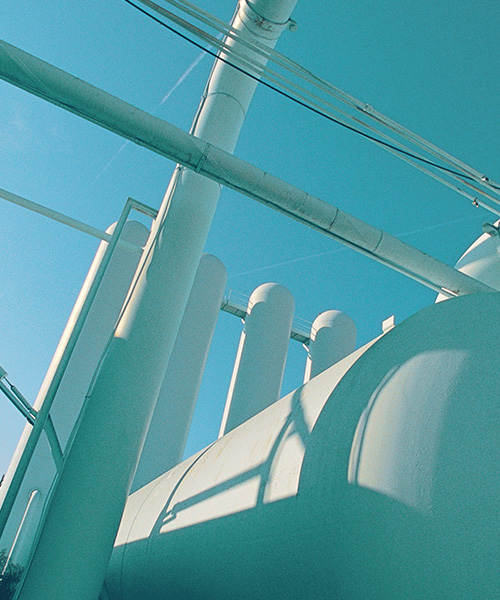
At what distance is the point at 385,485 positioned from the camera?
2127 mm

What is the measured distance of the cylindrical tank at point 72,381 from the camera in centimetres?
859

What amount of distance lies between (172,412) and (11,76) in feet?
22.5

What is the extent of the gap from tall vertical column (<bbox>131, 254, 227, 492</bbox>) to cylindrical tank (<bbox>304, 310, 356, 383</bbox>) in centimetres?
316

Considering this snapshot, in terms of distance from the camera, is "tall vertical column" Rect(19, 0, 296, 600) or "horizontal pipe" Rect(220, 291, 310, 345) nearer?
"tall vertical column" Rect(19, 0, 296, 600)

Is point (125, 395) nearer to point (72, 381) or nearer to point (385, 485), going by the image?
point (385, 485)

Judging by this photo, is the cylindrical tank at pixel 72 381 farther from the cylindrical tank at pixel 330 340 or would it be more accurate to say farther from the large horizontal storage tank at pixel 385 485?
the large horizontal storage tank at pixel 385 485

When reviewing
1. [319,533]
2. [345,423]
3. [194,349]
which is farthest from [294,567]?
[194,349]

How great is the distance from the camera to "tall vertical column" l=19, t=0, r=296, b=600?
4.40m

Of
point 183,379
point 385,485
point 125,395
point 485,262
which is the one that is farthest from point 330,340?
point 385,485

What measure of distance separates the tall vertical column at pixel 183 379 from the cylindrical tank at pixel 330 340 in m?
3.16

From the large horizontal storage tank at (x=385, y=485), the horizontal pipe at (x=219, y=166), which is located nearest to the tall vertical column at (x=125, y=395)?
the horizontal pipe at (x=219, y=166)

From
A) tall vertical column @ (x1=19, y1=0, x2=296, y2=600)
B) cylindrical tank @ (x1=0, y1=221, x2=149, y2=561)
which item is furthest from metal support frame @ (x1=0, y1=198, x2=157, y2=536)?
cylindrical tank @ (x1=0, y1=221, x2=149, y2=561)

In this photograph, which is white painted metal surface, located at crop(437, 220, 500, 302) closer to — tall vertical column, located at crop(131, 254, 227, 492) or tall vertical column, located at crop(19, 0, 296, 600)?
tall vertical column, located at crop(19, 0, 296, 600)

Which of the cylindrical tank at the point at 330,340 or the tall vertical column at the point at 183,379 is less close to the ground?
the cylindrical tank at the point at 330,340
